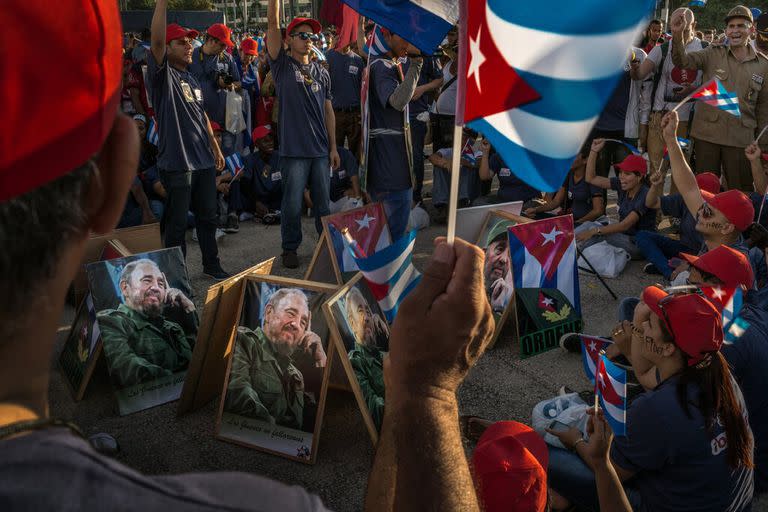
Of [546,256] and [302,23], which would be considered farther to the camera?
[302,23]

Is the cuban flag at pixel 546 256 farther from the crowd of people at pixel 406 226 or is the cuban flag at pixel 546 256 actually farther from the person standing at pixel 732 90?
the person standing at pixel 732 90

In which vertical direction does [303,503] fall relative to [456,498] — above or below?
above

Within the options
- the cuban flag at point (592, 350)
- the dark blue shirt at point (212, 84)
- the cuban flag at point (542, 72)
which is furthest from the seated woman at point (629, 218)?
the cuban flag at point (542, 72)

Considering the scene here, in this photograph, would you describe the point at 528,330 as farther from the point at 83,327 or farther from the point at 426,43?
the point at 83,327

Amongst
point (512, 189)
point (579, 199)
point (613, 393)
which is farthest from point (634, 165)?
point (613, 393)

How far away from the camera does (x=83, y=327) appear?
421 centimetres

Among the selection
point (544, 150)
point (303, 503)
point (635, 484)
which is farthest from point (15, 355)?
point (635, 484)

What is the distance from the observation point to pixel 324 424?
12.6 feet

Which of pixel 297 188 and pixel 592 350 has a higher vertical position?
pixel 592 350

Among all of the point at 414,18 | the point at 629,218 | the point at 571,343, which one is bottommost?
the point at 629,218

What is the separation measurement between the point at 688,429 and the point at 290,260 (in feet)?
14.2

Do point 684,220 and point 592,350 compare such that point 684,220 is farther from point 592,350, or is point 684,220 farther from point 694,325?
point 694,325

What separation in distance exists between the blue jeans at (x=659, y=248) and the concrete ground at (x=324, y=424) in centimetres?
127

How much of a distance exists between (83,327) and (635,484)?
3.25m
